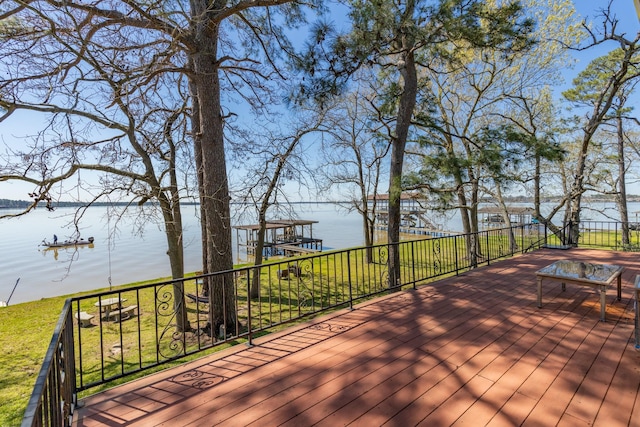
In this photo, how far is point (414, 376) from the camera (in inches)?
91.8

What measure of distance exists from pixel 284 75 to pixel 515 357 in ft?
18.1

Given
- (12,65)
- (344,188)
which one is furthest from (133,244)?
(12,65)

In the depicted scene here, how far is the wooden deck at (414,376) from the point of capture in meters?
1.91

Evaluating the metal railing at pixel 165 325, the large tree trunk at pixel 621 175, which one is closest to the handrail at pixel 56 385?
the metal railing at pixel 165 325

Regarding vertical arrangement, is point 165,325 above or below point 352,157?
below

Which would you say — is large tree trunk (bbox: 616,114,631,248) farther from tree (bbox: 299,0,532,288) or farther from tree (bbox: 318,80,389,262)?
tree (bbox: 299,0,532,288)

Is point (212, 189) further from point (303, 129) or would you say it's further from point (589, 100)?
point (589, 100)

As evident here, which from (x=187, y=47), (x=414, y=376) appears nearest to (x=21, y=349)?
(x=187, y=47)

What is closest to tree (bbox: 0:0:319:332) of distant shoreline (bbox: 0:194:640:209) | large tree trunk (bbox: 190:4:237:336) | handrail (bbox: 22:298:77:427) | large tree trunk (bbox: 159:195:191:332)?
large tree trunk (bbox: 190:4:237:336)

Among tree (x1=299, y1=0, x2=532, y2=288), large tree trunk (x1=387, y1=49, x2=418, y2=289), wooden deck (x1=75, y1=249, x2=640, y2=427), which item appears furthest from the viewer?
large tree trunk (x1=387, y1=49, x2=418, y2=289)

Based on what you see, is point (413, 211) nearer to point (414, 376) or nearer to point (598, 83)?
point (598, 83)

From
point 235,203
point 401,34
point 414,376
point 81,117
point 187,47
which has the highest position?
point 401,34

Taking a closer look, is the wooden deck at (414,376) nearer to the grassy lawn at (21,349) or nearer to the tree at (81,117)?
the tree at (81,117)

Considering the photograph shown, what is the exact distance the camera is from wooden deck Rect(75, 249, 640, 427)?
6.26 feet
